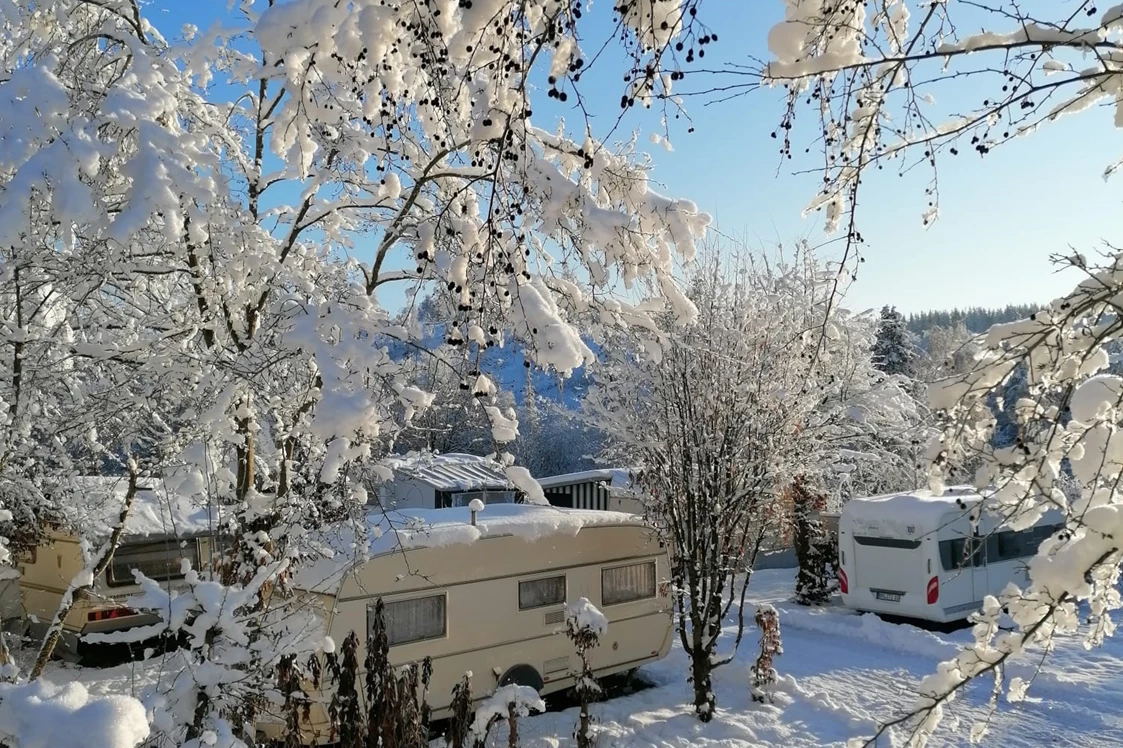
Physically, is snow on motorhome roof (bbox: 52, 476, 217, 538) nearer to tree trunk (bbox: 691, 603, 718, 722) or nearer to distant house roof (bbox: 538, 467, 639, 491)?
tree trunk (bbox: 691, 603, 718, 722)

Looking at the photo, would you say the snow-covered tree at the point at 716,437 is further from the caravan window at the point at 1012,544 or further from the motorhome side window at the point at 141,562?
the motorhome side window at the point at 141,562

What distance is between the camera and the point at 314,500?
5.74m

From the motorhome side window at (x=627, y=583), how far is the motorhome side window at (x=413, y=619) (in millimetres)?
2258

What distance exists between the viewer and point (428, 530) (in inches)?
276

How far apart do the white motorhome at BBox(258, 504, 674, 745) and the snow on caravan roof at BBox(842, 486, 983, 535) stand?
4.94 meters

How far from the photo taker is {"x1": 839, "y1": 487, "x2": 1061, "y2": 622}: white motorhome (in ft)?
41.2

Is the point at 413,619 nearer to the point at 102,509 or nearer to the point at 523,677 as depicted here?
the point at 523,677

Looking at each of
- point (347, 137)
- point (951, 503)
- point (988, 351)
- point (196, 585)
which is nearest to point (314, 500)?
point (196, 585)

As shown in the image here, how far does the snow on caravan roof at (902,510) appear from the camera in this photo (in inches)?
502

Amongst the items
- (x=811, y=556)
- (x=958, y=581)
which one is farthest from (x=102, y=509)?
(x=958, y=581)

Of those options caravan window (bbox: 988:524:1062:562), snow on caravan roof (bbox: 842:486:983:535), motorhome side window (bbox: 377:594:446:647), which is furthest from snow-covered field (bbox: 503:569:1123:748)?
caravan window (bbox: 988:524:1062:562)

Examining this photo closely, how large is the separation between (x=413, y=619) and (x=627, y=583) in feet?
9.85

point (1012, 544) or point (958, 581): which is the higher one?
point (1012, 544)

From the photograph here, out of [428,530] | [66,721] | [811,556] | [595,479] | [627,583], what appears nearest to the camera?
[66,721]
